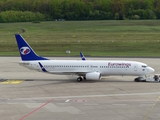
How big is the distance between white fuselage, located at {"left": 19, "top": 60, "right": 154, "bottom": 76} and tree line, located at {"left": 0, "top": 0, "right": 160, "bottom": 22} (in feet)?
420

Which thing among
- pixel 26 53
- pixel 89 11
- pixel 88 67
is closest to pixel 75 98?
pixel 88 67

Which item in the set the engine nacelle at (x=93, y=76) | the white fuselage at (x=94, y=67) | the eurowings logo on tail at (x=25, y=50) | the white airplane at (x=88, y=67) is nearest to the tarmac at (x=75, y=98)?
the engine nacelle at (x=93, y=76)

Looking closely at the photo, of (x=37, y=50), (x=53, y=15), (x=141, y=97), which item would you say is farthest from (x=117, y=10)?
(x=141, y=97)

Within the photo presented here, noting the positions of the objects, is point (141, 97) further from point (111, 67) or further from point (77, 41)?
point (77, 41)

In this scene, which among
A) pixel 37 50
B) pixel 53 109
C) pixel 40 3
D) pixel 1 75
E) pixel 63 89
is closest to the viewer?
pixel 53 109

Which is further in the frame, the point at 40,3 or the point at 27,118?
the point at 40,3

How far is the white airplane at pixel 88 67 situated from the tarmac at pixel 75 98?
1219 millimetres

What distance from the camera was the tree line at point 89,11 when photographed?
578 feet

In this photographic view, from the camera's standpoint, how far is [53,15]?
188 m

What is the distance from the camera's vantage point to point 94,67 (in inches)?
1850

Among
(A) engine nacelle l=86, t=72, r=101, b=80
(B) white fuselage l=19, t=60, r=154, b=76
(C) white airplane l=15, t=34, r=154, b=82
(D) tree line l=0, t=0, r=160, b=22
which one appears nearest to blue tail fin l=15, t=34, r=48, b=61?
(C) white airplane l=15, t=34, r=154, b=82

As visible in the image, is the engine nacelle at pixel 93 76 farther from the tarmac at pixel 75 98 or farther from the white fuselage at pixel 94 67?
the white fuselage at pixel 94 67

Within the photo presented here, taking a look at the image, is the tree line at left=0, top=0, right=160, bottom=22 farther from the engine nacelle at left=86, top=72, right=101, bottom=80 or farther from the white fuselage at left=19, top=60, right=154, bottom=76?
the engine nacelle at left=86, top=72, right=101, bottom=80

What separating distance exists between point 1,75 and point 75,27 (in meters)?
90.8
